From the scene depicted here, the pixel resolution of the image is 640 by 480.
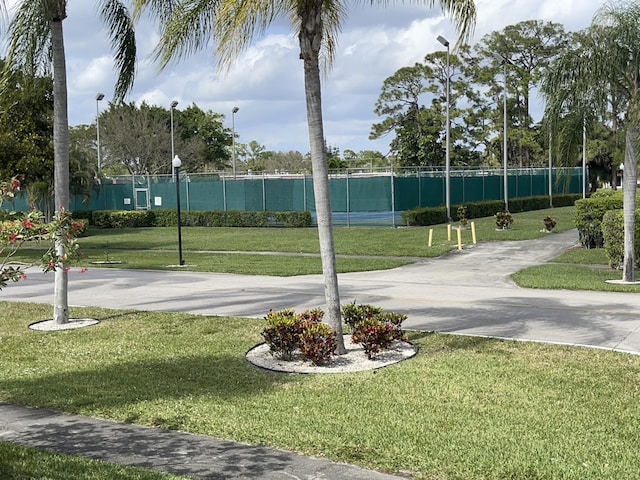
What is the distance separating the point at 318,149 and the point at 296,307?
172 inches

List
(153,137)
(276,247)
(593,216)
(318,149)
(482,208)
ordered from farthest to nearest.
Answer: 1. (153,137)
2. (482,208)
3. (276,247)
4. (593,216)
5. (318,149)

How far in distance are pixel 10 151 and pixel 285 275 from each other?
11.5m

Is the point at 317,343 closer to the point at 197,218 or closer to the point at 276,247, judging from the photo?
the point at 276,247

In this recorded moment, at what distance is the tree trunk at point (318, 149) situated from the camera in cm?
879

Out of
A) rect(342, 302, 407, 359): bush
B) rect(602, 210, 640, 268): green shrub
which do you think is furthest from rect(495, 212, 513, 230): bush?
rect(342, 302, 407, 359): bush

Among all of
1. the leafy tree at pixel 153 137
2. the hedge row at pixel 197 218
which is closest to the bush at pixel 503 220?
the hedge row at pixel 197 218

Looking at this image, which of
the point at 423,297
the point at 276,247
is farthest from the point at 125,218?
the point at 423,297

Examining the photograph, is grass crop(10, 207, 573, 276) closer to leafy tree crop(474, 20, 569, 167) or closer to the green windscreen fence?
the green windscreen fence

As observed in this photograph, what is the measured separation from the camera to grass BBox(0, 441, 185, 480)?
5113 millimetres

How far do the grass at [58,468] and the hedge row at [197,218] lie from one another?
1160 inches

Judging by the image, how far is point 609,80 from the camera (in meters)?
14.5

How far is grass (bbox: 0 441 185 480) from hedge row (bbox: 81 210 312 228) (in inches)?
1160

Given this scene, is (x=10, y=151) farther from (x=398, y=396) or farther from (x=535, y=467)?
(x=535, y=467)

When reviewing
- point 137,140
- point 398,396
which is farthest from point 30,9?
point 137,140
